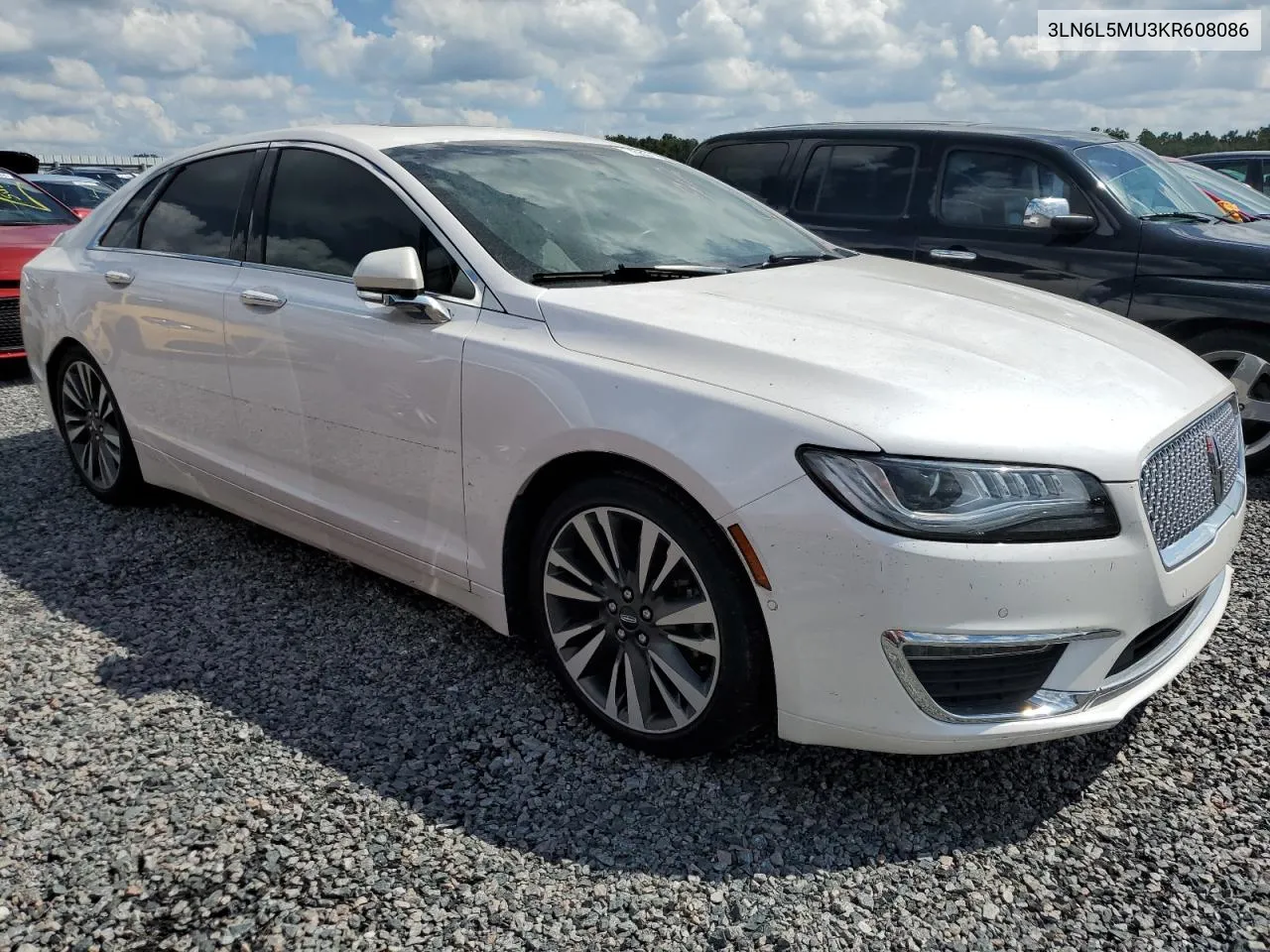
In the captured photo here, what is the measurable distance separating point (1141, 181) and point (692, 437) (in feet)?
15.9

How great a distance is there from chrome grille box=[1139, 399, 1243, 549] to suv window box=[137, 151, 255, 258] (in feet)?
10.7

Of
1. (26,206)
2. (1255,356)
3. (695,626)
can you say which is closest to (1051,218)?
(1255,356)

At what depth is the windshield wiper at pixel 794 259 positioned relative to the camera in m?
3.62

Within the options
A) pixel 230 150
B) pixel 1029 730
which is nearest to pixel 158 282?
pixel 230 150

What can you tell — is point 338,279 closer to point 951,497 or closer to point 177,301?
point 177,301

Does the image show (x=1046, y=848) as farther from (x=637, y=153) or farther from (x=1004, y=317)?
(x=637, y=153)

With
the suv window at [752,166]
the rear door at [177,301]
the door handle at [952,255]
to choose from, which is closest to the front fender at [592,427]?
the rear door at [177,301]

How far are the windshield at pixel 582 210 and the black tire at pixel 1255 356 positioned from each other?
2.63 metres

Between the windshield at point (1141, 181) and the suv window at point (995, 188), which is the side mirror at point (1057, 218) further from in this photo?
the windshield at point (1141, 181)

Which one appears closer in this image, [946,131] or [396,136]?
[396,136]

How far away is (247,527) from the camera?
15.7 feet

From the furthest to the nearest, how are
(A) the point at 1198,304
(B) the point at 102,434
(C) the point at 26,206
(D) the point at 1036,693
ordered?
(C) the point at 26,206, (A) the point at 1198,304, (B) the point at 102,434, (D) the point at 1036,693

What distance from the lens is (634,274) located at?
10.5ft

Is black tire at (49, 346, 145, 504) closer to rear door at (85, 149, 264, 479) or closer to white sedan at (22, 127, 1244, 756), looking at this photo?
rear door at (85, 149, 264, 479)
